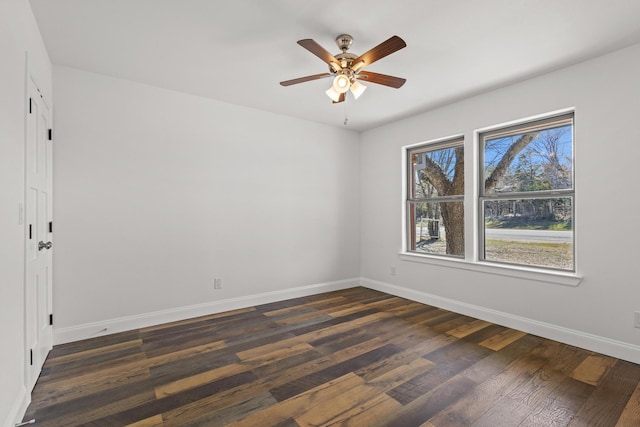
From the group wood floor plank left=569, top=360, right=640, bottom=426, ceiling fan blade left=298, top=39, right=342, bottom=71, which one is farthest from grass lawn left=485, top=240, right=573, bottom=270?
ceiling fan blade left=298, top=39, right=342, bottom=71

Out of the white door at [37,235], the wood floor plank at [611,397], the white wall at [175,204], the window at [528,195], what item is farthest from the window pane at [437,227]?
the white door at [37,235]

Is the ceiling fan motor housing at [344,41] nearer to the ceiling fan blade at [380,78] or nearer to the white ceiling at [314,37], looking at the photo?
the white ceiling at [314,37]

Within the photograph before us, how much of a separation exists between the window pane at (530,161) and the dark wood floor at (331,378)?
154 cm

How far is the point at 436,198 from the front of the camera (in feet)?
13.7

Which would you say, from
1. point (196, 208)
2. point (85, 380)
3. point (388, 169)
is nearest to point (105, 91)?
point (196, 208)

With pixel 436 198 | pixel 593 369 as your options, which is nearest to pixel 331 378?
pixel 593 369

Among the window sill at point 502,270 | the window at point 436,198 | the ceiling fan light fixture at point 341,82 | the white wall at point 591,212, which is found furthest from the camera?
the window at point 436,198

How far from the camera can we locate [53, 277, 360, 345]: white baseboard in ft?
9.52

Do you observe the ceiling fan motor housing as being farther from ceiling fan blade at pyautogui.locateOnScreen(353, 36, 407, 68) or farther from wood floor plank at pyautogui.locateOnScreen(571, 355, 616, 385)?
wood floor plank at pyautogui.locateOnScreen(571, 355, 616, 385)

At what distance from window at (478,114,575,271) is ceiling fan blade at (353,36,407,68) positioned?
2.06 metres

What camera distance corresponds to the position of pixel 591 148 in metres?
2.74

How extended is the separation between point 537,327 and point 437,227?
5.23 ft

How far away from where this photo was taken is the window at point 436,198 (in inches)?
155

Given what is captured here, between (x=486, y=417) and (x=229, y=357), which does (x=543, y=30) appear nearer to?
(x=486, y=417)
